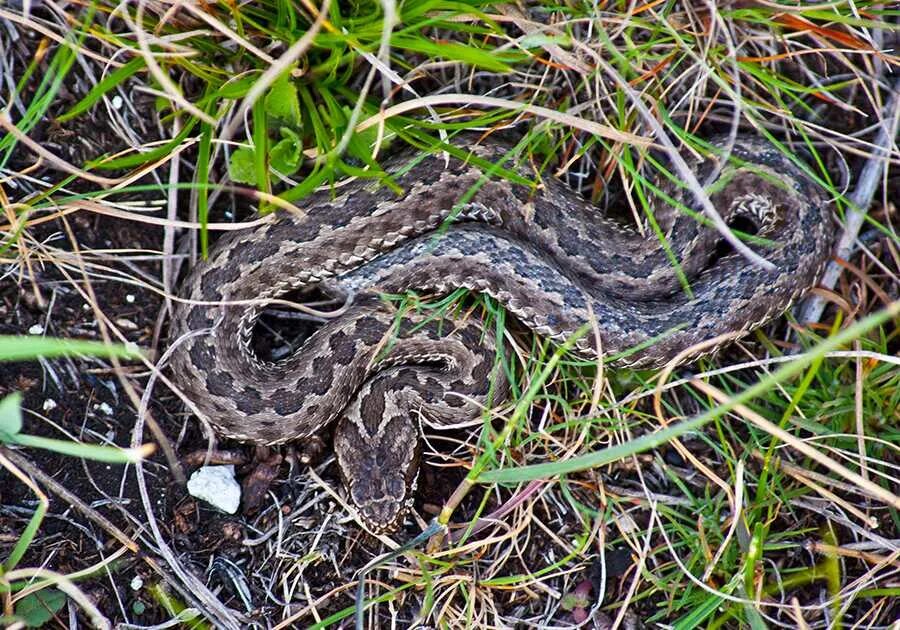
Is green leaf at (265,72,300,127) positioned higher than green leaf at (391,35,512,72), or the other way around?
green leaf at (391,35,512,72)

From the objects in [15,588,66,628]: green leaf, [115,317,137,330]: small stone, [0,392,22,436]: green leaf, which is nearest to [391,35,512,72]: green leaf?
[115,317,137,330]: small stone

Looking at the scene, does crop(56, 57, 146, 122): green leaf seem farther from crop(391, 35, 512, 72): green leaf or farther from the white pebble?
the white pebble

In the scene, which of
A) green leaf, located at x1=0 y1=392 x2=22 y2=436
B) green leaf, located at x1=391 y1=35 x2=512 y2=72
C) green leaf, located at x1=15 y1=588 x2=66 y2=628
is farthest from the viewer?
green leaf, located at x1=15 y1=588 x2=66 y2=628

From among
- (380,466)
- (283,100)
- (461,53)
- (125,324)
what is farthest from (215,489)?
(461,53)

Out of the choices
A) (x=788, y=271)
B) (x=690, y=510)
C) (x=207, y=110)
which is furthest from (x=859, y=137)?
(x=207, y=110)

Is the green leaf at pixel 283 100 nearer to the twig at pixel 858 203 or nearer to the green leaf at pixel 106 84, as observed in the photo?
the green leaf at pixel 106 84
